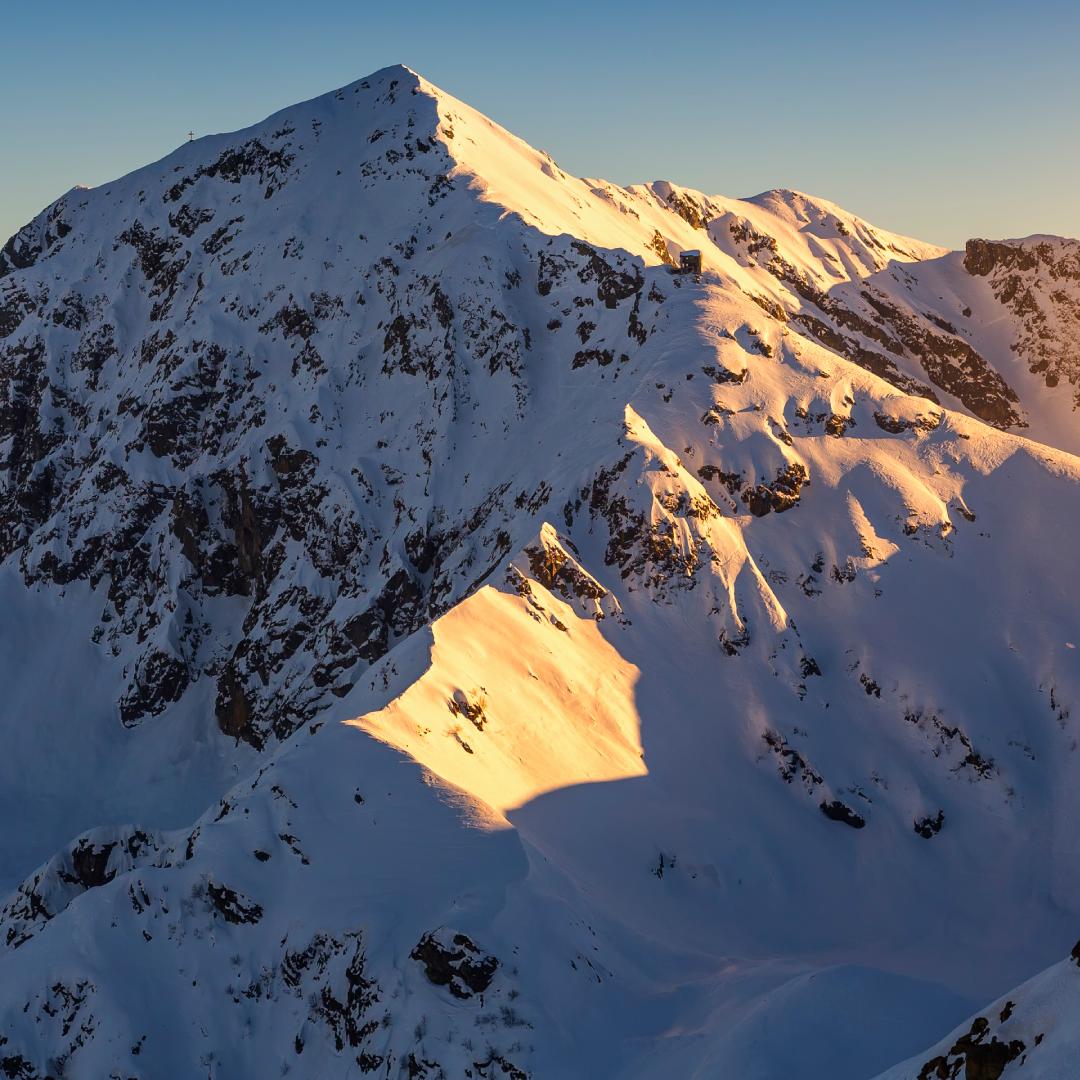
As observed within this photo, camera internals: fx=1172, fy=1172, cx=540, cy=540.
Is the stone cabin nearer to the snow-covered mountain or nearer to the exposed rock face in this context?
the snow-covered mountain

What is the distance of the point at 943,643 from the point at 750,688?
13.2 meters

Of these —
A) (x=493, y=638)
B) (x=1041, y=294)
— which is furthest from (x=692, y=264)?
(x=1041, y=294)

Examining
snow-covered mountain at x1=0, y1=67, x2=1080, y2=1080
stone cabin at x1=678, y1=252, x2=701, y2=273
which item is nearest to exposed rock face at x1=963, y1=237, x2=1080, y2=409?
snow-covered mountain at x1=0, y1=67, x2=1080, y2=1080

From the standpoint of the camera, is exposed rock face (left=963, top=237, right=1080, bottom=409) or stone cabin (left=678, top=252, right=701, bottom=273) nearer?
stone cabin (left=678, top=252, right=701, bottom=273)

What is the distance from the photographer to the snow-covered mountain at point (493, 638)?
44781 millimetres

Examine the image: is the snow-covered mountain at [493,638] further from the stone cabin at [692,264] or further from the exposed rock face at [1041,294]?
the exposed rock face at [1041,294]

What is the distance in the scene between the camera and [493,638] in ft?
200

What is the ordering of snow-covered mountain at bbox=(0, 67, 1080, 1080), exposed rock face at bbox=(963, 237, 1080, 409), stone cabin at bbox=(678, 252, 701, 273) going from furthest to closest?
exposed rock face at bbox=(963, 237, 1080, 409)
stone cabin at bbox=(678, 252, 701, 273)
snow-covered mountain at bbox=(0, 67, 1080, 1080)

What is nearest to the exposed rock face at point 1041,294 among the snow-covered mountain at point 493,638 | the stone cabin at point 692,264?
the snow-covered mountain at point 493,638

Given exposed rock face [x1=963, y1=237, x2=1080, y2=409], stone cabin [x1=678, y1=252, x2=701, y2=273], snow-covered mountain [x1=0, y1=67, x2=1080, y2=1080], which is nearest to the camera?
snow-covered mountain [x1=0, y1=67, x2=1080, y2=1080]

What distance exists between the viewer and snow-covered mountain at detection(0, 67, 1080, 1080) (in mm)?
44781

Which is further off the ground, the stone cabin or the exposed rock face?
the stone cabin

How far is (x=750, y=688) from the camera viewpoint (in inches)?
2662

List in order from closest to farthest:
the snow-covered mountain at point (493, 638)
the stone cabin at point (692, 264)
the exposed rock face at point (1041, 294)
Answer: the snow-covered mountain at point (493, 638) < the stone cabin at point (692, 264) < the exposed rock face at point (1041, 294)
